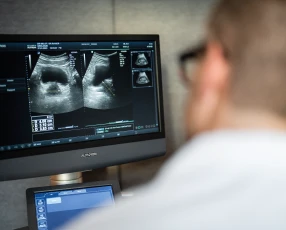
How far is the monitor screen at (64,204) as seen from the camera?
121 centimetres

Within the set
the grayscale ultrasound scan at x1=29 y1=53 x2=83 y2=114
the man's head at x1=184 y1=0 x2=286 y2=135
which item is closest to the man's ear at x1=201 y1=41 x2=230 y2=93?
the man's head at x1=184 y1=0 x2=286 y2=135

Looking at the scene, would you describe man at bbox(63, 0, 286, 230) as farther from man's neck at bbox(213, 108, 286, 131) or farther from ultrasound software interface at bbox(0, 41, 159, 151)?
ultrasound software interface at bbox(0, 41, 159, 151)

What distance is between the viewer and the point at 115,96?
4.39 ft

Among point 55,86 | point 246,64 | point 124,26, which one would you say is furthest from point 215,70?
point 124,26

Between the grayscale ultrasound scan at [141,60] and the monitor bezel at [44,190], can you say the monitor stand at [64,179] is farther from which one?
the grayscale ultrasound scan at [141,60]

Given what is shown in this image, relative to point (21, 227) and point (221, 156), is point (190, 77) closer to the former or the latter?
point (221, 156)

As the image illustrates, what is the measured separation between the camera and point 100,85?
1.31 metres

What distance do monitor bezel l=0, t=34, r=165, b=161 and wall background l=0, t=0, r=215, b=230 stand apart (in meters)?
0.13

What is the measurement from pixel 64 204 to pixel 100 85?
303 millimetres

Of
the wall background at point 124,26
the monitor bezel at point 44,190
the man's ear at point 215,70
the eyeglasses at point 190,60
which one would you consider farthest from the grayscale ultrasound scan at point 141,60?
the man's ear at point 215,70

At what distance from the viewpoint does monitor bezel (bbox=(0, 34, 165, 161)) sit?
47.3 inches

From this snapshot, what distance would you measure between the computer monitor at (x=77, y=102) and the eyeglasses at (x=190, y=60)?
583 millimetres

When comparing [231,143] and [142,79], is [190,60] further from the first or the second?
[142,79]

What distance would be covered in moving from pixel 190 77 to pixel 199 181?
0.20 metres
